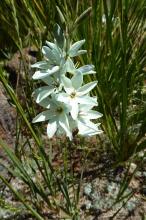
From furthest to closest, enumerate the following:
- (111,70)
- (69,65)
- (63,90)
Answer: (111,70)
(63,90)
(69,65)

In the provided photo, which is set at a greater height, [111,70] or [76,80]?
[76,80]

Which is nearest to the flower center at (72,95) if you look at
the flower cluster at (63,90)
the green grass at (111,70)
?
the flower cluster at (63,90)

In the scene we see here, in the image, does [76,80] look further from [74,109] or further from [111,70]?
[111,70]

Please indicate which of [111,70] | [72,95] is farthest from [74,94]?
[111,70]

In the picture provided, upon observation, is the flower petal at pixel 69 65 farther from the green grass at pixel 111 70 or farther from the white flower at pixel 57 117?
the green grass at pixel 111 70

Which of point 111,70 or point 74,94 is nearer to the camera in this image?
point 74,94

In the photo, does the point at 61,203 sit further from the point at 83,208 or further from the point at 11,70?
the point at 11,70

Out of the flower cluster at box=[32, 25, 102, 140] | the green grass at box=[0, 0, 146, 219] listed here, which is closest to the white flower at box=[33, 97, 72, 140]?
the flower cluster at box=[32, 25, 102, 140]
